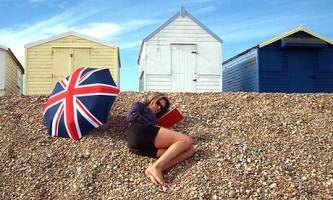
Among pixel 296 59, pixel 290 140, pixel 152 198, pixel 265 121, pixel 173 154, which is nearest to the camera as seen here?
pixel 152 198

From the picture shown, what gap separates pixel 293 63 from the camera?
15203 mm

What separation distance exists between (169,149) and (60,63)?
32.2 feet

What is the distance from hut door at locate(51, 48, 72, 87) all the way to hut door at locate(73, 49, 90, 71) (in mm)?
194

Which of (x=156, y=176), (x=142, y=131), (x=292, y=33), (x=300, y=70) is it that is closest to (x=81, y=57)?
(x=292, y=33)

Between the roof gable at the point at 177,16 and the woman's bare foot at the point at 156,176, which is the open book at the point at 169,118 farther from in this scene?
the roof gable at the point at 177,16

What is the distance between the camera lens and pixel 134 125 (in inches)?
265

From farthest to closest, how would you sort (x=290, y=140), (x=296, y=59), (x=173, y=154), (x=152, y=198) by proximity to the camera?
(x=296, y=59) < (x=290, y=140) < (x=173, y=154) < (x=152, y=198)

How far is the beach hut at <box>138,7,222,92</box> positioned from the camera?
15.2 m

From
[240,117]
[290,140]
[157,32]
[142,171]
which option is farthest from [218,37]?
[142,171]

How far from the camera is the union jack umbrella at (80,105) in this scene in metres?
7.57

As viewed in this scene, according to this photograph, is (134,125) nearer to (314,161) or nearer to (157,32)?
(314,161)

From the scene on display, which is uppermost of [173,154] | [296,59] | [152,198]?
[296,59]

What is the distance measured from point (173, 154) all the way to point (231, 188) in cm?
88

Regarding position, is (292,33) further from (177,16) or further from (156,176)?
(156,176)
